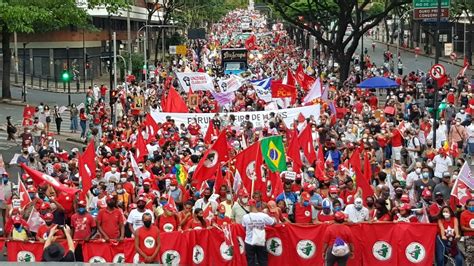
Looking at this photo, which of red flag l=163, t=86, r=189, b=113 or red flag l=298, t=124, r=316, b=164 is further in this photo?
red flag l=163, t=86, r=189, b=113

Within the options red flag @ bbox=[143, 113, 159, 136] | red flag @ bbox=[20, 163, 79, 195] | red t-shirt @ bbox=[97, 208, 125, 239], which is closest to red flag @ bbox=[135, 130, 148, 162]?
red flag @ bbox=[143, 113, 159, 136]

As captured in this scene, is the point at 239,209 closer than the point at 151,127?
Yes

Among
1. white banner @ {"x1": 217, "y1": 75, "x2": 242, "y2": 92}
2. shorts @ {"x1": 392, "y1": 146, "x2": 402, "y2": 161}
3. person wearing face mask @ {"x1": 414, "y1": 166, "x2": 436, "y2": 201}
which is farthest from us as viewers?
white banner @ {"x1": 217, "y1": 75, "x2": 242, "y2": 92}

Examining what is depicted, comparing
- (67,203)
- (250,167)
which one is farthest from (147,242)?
(250,167)

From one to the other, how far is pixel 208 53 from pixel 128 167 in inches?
2090

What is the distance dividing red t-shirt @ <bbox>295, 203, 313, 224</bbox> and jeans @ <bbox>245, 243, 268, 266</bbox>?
143cm

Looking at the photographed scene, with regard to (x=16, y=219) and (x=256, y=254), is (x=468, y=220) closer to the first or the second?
(x=256, y=254)

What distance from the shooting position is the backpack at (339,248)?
12.4 metres

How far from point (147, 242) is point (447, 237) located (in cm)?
433

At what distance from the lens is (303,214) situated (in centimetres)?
1466

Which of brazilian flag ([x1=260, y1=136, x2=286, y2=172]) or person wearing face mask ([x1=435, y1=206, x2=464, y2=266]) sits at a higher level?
brazilian flag ([x1=260, y1=136, x2=286, y2=172])

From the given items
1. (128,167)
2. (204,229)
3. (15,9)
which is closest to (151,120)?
(128,167)

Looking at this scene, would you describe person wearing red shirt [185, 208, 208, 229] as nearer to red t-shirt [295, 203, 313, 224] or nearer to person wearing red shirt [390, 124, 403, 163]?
red t-shirt [295, 203, 313, 224]

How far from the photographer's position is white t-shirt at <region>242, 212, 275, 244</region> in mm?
13016
